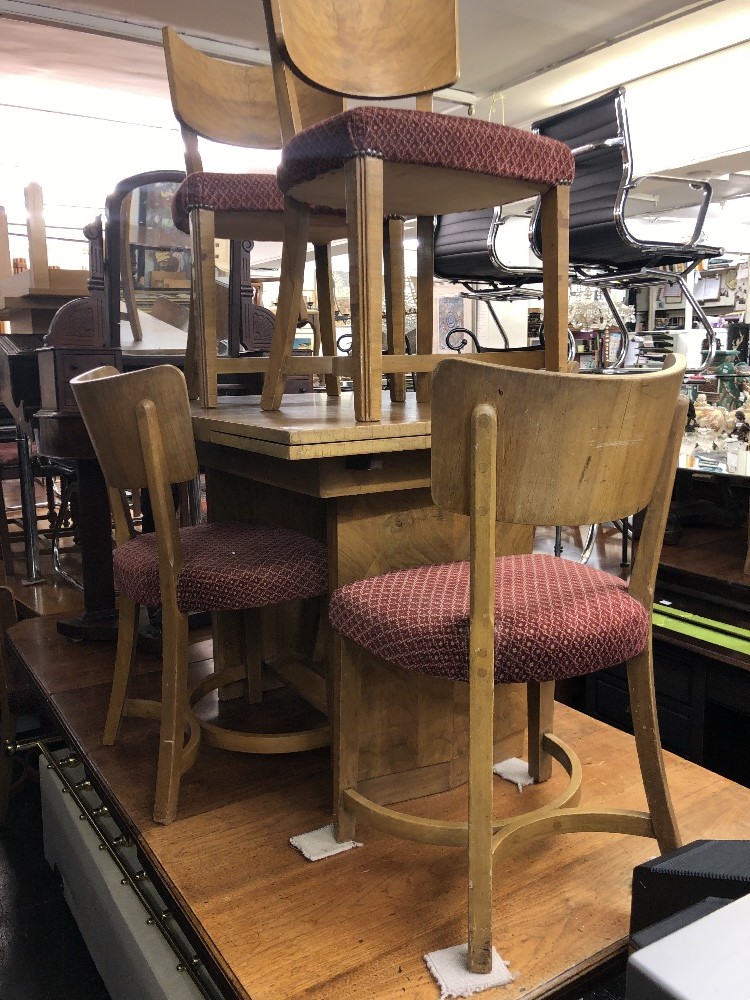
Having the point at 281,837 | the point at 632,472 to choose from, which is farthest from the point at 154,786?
the point at 632,472

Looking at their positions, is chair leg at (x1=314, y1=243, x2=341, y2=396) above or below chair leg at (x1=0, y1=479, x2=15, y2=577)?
above

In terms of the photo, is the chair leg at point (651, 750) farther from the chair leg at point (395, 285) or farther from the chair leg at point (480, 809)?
the chair leg at point (395, 285)

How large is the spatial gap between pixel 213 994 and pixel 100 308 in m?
2.26

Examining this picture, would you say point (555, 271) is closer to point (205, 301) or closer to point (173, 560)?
point (205, 301)

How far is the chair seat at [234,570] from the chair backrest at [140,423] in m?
0.16

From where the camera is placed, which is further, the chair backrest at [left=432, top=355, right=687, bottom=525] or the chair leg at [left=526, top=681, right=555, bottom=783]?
the chair leg at [left=526, top=681, right=555, bottom=783]

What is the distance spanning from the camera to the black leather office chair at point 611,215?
281 cm

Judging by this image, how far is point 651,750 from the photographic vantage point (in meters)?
1.20

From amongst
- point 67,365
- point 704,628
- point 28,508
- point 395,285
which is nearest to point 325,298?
point 395,285

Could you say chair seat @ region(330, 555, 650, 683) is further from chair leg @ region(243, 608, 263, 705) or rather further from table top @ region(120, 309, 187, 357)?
table top @ region(120, 309, 187, 357)

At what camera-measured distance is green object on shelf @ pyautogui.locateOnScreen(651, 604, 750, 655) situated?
2.29 metres

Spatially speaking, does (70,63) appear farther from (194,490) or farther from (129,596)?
(129,596)

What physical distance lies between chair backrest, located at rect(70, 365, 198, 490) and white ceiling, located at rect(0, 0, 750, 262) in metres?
3.80

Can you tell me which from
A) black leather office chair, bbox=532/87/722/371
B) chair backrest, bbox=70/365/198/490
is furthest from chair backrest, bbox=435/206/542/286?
chair backrest, bbox=70/365/198/490
